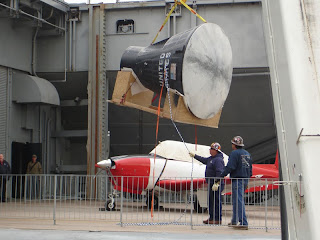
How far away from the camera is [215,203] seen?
10945 mm

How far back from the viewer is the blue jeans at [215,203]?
1089 cm

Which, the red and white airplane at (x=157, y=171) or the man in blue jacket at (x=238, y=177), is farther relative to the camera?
the red and white airplane at (x=157, y=171)

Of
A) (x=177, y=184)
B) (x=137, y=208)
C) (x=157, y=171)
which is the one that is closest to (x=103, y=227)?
(x=137, y=208)

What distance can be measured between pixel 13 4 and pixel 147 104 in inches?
365

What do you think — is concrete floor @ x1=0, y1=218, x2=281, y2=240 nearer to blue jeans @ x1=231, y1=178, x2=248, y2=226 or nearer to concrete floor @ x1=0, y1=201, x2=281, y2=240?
concrete floor @ x1=0, y1=201, x2=281, y2=240

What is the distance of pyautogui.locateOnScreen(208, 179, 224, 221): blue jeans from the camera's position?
10891 mm

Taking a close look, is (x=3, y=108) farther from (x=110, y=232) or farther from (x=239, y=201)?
(x=239, y=201)

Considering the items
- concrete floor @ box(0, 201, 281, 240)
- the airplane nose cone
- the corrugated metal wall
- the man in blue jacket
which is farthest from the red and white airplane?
the corrugated metal wall

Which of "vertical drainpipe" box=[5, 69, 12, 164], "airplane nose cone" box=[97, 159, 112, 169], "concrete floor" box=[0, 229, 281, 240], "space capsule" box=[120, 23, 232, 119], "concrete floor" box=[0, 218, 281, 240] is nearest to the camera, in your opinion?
"concrete floor" box=[0, 229, 281, 240]

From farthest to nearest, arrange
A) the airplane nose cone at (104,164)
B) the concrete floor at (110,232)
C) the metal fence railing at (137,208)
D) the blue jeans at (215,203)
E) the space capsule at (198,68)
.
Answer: the airplane nose cone at (104,164) → the metal fence railing at (137,208) → the blue jeans at (215,203) → the space capsule at (198,68) → the concrete floor at (110,232)

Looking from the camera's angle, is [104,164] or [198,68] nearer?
[198,68]

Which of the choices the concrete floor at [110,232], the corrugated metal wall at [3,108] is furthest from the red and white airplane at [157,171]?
the corrugated metal wall at [3,108]

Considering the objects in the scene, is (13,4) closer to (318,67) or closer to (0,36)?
(0,36)

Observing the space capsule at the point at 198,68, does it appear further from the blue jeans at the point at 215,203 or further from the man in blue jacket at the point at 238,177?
the blue jeans at the point at 215,203
